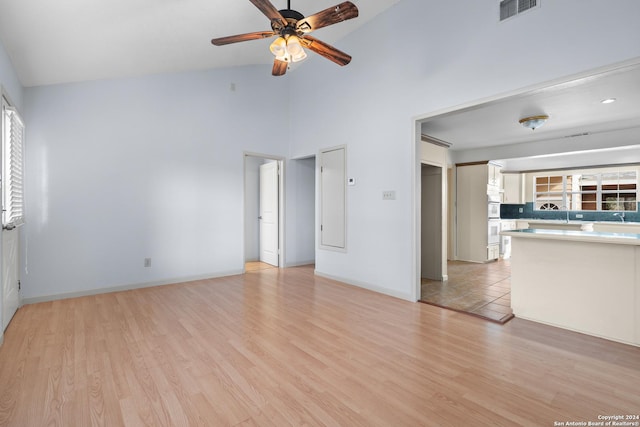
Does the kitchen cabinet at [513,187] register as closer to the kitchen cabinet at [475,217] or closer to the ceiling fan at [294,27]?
the kitchen cabinet at [475,217]

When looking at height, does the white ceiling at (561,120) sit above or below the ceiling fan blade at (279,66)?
below

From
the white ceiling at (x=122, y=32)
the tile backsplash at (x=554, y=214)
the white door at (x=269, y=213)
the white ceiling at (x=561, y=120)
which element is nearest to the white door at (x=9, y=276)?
the white ceiling at (x=122, y=32)

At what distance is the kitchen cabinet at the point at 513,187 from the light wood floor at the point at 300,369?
18.2ft

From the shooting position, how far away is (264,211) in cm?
653

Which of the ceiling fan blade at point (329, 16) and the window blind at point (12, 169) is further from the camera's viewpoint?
the window blind at point (12, 169)

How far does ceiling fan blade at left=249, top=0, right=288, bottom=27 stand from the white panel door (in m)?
2.42

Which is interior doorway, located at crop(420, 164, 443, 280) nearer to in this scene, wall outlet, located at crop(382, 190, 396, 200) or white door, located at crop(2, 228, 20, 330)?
wall outlet, located at crop(382, 190, 396, 200)

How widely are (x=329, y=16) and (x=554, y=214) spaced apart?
7.80 meters

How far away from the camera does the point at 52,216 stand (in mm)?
3816

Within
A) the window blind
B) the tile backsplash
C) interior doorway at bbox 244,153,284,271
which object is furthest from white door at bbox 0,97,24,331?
the tile backsplash

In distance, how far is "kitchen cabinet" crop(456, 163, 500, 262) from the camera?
657 cm

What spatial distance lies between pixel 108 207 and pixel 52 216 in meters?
0.59

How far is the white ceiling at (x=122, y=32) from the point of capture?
106 inches

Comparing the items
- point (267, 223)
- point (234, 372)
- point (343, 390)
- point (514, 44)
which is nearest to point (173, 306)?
point (234, 372)
